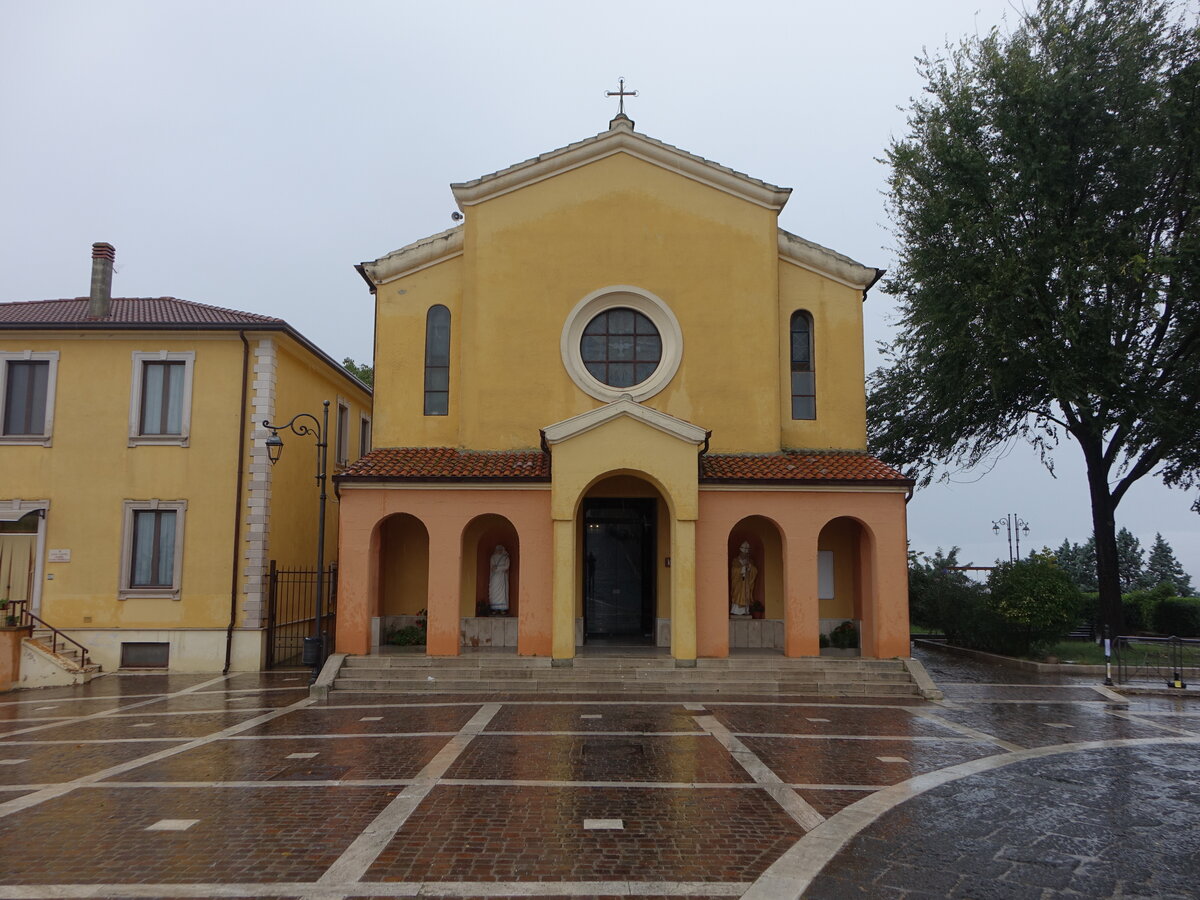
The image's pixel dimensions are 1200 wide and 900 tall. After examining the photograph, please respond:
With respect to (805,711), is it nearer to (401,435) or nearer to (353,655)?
(353,655)

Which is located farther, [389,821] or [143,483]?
[143,483]

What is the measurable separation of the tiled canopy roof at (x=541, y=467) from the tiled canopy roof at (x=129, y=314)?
4905mm

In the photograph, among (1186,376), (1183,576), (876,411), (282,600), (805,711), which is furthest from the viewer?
(1183,576)

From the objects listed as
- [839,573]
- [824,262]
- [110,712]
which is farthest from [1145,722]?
[110,712]

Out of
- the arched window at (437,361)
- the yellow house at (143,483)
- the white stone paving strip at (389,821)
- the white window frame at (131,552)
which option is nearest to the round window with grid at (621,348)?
the arched window at (437,361)

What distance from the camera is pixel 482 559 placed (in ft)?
60.6

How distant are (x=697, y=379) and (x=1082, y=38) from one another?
44.1 ft

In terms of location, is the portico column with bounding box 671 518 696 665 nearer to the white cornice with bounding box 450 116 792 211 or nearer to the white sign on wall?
the white sign on wall

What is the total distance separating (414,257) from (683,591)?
32.2 feet

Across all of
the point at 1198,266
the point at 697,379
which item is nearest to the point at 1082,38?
the point at 1198,266

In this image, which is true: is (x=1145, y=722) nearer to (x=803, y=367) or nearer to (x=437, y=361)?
(x=803, y=367)

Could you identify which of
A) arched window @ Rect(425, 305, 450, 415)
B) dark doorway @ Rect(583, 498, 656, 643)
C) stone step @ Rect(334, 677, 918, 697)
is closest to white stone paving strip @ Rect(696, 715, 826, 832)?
stone step @ Rect(334, 677, 918, 697)

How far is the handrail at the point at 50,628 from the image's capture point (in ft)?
58.6

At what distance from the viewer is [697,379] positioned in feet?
60.7
